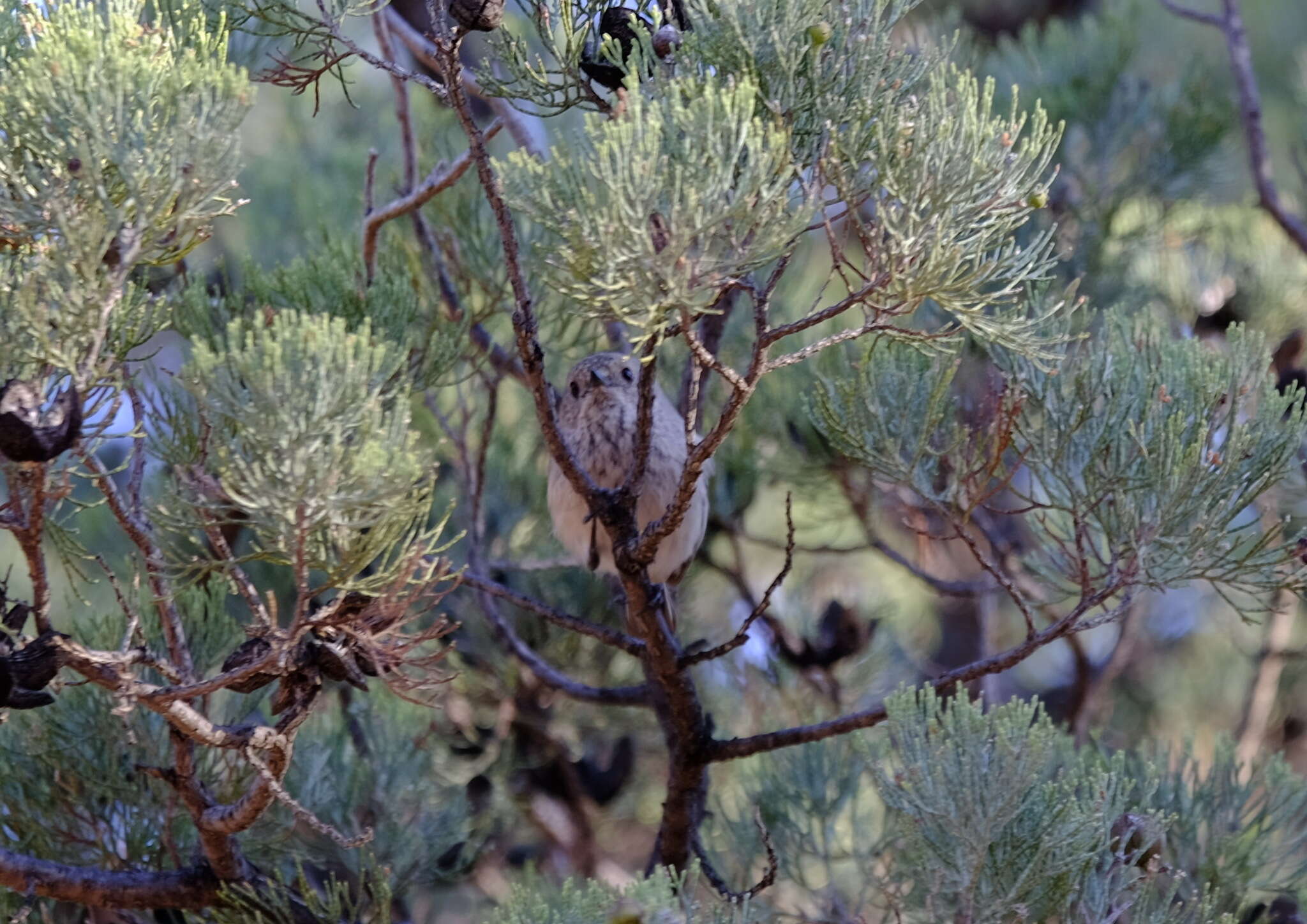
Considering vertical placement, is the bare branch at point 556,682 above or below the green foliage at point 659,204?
below

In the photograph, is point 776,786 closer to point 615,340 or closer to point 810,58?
point 615,340

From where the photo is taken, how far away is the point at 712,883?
6.82ft

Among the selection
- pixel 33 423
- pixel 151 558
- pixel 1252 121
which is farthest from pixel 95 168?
pixel 1252 121

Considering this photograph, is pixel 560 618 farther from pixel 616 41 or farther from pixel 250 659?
pixel 616 41

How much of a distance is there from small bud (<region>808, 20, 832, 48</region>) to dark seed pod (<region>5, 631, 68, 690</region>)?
3.26 feet

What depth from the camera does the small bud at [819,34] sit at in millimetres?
1444

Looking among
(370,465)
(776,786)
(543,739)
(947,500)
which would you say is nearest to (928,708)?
(947,500)

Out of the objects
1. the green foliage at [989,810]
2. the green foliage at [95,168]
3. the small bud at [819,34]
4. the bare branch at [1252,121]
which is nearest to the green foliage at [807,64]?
the small bud at [819,34]

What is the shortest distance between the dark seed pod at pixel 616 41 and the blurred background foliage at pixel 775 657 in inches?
5.6

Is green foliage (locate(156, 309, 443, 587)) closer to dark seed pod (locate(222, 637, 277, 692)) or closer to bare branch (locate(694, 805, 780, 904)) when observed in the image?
dark seed pod (locate(222, 637, 277, 692))

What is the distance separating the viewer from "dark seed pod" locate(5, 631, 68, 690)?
4.66 ft

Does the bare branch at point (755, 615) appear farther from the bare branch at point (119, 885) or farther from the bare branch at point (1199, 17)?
the bare branch at point (1199, 17)

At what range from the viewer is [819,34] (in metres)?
1.44

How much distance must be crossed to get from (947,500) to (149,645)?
1.17 meters
